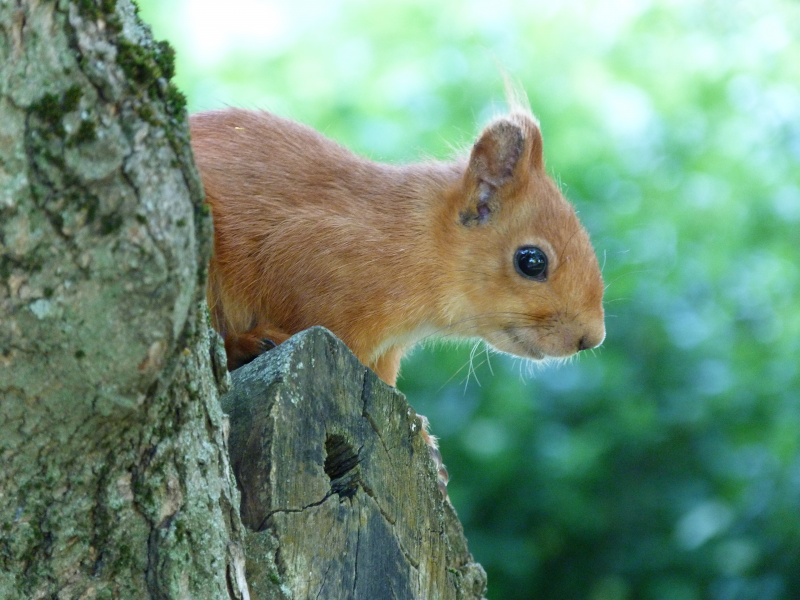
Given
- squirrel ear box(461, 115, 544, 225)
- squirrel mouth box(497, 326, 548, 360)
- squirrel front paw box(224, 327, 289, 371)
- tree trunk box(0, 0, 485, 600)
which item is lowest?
tree trunk box(0, 0, 485, 600)

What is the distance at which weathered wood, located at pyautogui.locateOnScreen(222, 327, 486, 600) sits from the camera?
71.2 inches

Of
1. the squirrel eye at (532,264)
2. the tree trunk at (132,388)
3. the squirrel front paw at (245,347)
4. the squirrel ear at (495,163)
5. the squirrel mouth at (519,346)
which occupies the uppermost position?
A: the squirrel ear at (495,163)

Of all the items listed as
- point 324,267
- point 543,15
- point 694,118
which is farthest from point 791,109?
point 324,267

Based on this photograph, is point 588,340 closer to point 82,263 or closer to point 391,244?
point 391,244

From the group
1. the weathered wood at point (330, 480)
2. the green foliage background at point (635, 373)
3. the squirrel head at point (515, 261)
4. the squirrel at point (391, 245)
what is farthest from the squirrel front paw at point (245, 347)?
the green foliage background at point (635, 373)

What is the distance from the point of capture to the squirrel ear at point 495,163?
2.85m

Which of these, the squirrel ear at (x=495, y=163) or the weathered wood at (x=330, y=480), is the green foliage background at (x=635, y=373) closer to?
the squirrel ear at (x=495, y=163)

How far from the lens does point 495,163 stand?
9.41 ft

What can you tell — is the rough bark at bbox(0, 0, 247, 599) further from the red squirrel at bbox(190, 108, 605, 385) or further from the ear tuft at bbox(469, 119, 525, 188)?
the ear tuft at bbox(469, 119, 525, 188)

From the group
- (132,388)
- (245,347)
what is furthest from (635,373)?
(132,388)

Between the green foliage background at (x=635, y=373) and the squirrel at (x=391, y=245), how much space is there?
1.27m

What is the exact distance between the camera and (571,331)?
2.84 metres

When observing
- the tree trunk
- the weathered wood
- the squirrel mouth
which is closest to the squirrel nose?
the squirrel mouth

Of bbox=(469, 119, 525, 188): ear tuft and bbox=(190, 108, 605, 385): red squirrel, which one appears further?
bbox=(469, 119, 525, 188): ear tuft
